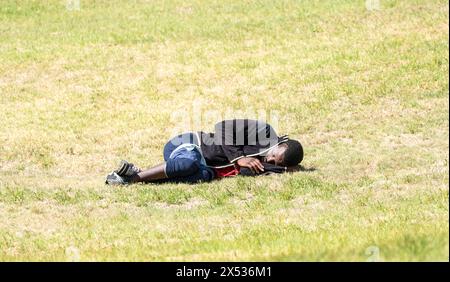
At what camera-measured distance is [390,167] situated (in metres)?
13.5

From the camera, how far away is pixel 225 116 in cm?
1806

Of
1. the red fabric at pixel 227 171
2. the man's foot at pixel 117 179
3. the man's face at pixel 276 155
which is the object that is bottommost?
the man's foot at pixel 117 179

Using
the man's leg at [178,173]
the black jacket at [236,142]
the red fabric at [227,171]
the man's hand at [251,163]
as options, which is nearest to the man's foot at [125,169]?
the man's leg at [178,173]

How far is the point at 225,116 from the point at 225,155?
482cm

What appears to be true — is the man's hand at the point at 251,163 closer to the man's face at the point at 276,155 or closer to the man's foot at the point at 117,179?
the man's face at the point at 276,155

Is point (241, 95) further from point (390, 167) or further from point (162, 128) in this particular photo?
point (390, 167)

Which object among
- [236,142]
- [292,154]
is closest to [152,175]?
[236,142]

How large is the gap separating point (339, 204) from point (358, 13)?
13590 mm

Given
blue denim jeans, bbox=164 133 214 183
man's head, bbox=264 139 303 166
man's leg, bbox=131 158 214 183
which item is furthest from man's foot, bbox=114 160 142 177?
man's head, bbox=264 139 303 166

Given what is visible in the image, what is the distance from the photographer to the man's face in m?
13.3

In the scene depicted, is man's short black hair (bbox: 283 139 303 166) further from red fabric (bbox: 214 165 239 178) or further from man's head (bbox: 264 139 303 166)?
red fabric (bbox: 214 165 239 178)

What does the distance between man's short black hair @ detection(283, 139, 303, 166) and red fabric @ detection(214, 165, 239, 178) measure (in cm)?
73

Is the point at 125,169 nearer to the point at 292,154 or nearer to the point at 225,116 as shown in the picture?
the point at 292,154

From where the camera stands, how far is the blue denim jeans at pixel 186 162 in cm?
1299
